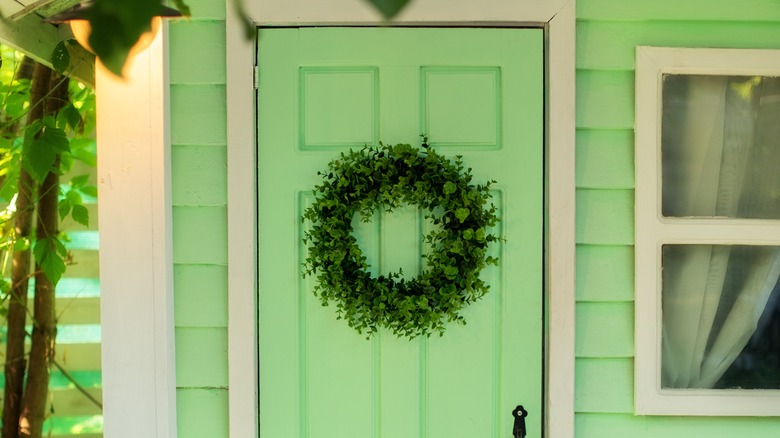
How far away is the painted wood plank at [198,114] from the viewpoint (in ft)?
7.11

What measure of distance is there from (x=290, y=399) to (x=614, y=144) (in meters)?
1.20

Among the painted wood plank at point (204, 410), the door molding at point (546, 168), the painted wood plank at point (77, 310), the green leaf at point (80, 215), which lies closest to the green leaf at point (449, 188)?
the door molding at point (546, 168)

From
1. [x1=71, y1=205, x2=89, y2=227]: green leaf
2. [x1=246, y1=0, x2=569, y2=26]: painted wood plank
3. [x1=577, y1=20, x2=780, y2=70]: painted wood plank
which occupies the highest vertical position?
[x1=246, y1=0, x2=569, y2=26]: painted wood plank

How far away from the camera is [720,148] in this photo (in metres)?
2.20

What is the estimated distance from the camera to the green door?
2.16 metres

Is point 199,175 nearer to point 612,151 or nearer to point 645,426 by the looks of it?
point 612,151

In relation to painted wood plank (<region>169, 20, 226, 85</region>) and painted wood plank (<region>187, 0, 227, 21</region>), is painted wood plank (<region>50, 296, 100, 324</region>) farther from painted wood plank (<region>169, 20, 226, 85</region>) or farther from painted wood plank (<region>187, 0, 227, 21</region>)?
painted wood plank (<region>187, 0, 227, 21</region>)

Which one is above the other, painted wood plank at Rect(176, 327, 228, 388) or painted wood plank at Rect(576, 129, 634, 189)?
painted wood plank at Rect(576, 129, 634, 189)

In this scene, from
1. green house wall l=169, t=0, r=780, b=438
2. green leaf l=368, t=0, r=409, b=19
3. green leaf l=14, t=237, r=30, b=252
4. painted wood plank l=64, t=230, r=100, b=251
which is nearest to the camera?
green leaf l=368, t=0, r=409, b=19

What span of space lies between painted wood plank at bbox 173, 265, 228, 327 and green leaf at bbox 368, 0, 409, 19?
1.86 meters

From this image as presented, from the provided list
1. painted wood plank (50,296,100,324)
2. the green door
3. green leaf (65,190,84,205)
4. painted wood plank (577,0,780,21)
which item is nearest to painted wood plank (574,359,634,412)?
the green door

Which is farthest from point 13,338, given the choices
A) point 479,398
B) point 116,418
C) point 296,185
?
point 479,398

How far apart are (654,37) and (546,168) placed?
1.60ft

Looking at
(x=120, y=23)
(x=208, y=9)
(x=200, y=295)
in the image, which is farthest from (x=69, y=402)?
(x=120, y=23)
